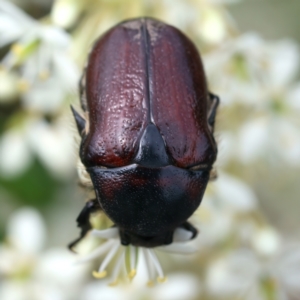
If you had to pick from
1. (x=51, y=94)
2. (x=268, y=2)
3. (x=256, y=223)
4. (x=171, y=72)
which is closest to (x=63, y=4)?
(x=51, y=94)

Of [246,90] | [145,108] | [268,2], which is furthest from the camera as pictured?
[268,2]

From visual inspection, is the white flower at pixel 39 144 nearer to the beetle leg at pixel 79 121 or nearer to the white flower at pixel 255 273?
the white flower at pixel 255 273

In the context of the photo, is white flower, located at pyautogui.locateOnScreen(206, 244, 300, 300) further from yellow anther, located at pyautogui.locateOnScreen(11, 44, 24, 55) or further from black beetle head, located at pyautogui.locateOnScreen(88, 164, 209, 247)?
yellow anther, located at pyautogui.locateOnScreen(11, 44, 24, 55)

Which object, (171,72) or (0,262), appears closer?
(171,72)

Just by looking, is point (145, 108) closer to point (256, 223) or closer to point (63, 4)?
point (63, 4)

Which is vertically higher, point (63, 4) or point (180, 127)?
point (63, 4)

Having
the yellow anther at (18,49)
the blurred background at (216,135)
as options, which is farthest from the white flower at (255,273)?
the yellow anther at (18,49)

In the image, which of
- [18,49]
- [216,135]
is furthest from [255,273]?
[18,49]
